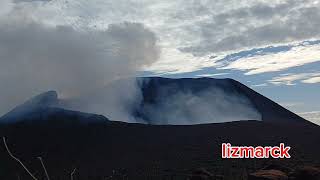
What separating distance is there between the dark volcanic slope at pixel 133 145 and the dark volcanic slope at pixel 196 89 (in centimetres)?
4502

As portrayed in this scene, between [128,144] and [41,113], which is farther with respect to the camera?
[41,113]

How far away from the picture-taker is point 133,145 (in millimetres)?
108812

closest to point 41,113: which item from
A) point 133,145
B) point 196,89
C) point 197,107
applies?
point 133,145

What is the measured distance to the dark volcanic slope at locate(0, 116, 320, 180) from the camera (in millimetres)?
85938

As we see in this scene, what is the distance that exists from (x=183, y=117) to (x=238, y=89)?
27235 millimetres

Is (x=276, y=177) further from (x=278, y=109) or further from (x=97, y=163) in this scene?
(x=278, y=109)

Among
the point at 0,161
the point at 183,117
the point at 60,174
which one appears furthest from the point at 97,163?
the point at 183,117

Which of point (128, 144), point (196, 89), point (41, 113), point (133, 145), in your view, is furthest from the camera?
point (196, 89)

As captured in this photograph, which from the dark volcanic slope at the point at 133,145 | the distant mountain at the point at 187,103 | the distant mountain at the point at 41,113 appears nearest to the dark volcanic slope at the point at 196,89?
the distant mountain at the point at 187,103

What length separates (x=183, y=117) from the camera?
17025 centimetres

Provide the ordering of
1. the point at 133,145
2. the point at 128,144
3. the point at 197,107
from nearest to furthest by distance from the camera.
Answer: the point at 133,145, the point at 128,144, the point at 197,107

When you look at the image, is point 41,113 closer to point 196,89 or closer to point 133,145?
point 133,145

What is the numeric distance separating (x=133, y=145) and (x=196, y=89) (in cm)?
8242

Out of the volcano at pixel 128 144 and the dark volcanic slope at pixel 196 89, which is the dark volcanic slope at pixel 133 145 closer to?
the volcano at pixel 128 144
